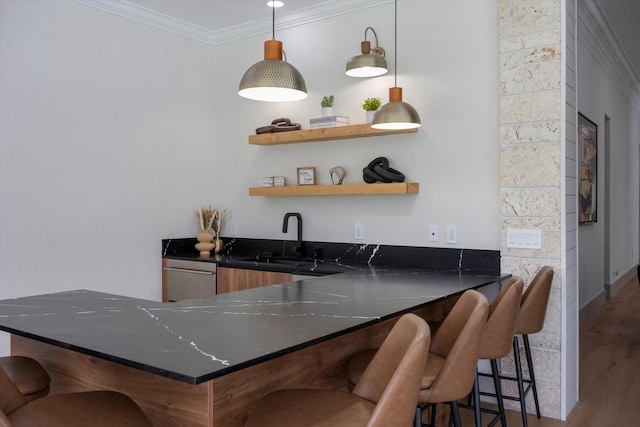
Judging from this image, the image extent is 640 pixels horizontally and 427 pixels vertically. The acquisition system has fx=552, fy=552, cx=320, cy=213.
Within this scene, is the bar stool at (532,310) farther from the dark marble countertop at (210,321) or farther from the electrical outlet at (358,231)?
the electrical outlet at (358,231)

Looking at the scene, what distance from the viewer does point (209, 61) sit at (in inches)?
195

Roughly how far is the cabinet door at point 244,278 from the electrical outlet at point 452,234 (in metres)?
1.11

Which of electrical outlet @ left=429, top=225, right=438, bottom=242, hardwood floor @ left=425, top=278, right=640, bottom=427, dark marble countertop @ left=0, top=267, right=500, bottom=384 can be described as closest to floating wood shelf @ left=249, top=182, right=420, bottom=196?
electrical outlet @ left=429, top=225, right=438, bottom=242

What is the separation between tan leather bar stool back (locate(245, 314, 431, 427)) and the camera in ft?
4.54

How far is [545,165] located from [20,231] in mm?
3313

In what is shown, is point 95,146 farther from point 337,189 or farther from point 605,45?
point 605,45

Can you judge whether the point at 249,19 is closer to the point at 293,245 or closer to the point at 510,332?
the point at 293,245

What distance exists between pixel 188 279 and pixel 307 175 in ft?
4.11

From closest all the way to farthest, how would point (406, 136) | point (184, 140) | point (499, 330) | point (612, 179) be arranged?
point (499, 330) → point (406, 136) → point (184, 140) → point (612, 179)

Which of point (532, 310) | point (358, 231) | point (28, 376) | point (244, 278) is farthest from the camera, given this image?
point (358, 231)

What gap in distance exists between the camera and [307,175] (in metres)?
4.33

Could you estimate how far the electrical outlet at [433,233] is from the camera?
3.76 meters

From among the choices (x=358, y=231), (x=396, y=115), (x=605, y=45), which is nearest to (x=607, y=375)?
(x=358, y=231)

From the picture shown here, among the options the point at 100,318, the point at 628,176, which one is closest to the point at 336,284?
the point at 100,318
